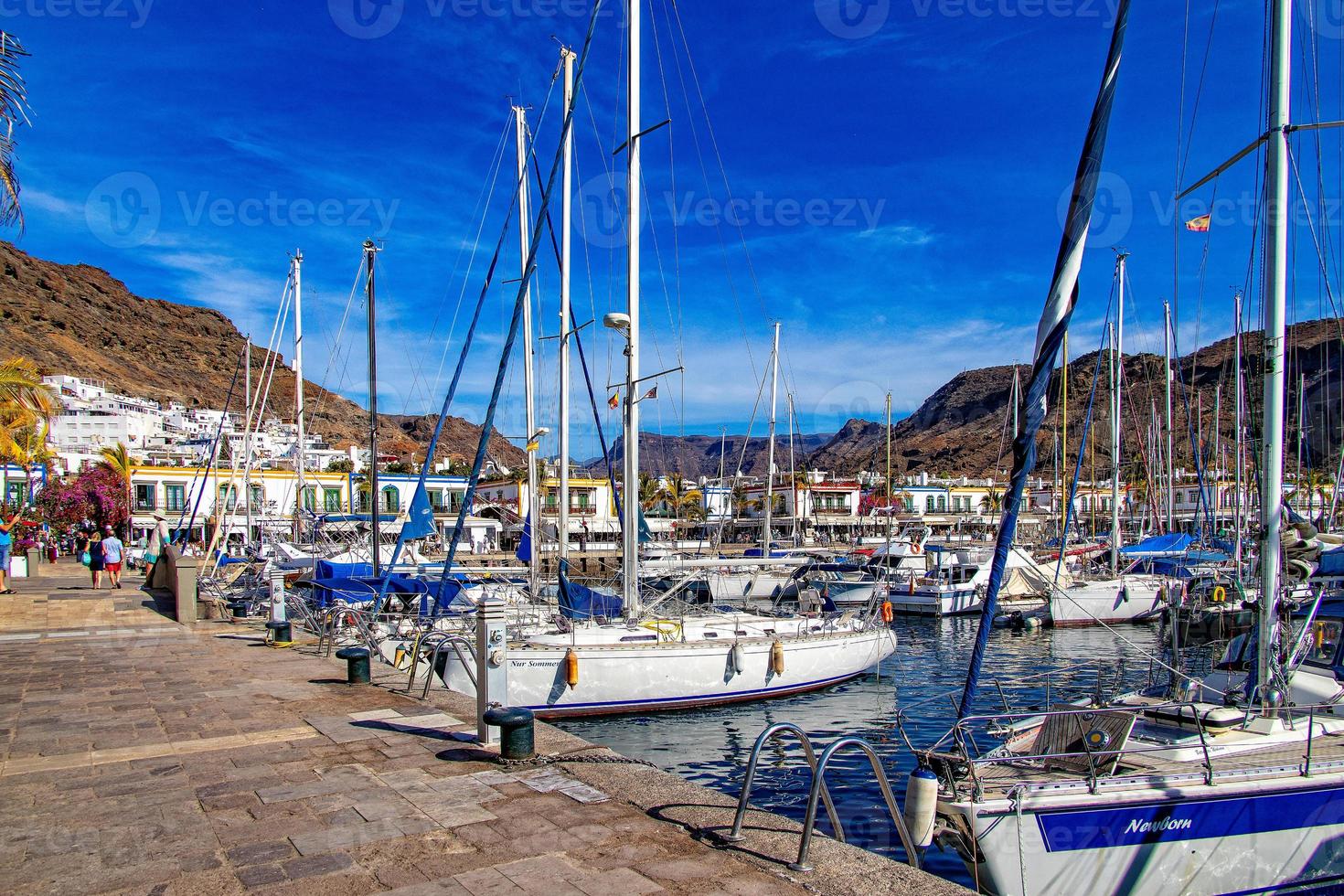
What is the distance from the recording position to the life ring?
17219mm

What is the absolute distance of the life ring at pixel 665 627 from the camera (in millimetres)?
17219

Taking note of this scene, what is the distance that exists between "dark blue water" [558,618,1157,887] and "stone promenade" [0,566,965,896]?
2898mm

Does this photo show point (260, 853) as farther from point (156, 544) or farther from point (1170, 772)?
point (156, 544)

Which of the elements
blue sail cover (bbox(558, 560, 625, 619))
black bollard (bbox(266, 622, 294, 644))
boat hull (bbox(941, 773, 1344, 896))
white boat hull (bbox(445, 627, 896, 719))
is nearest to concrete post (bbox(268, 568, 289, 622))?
black bollard (bbox(266, 622, 294, 644))

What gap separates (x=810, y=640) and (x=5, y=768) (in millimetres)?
14365

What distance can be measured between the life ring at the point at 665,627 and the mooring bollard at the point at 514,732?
907 centimetres

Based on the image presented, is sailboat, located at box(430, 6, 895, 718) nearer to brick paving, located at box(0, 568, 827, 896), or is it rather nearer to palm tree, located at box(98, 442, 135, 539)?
brick paving, located at box(0, 568, 827, 896)

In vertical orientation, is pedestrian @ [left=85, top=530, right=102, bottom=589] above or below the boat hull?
above

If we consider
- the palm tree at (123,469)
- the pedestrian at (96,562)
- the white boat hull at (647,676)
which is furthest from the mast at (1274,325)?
the palm tree at (123,469)

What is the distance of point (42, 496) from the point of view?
46.3 metres

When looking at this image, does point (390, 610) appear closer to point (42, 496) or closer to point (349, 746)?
point (349, 746)

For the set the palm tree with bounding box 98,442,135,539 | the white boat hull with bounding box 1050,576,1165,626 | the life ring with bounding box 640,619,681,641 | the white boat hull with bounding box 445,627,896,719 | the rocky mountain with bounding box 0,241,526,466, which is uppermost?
the rocky mountain with bounding box 0,241,526,466

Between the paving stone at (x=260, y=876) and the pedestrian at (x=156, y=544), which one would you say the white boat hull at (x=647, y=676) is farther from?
the pedestrian at (x=156, y=544)

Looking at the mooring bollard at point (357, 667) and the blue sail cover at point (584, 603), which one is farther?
the blue sail cover at point (584, 603)
